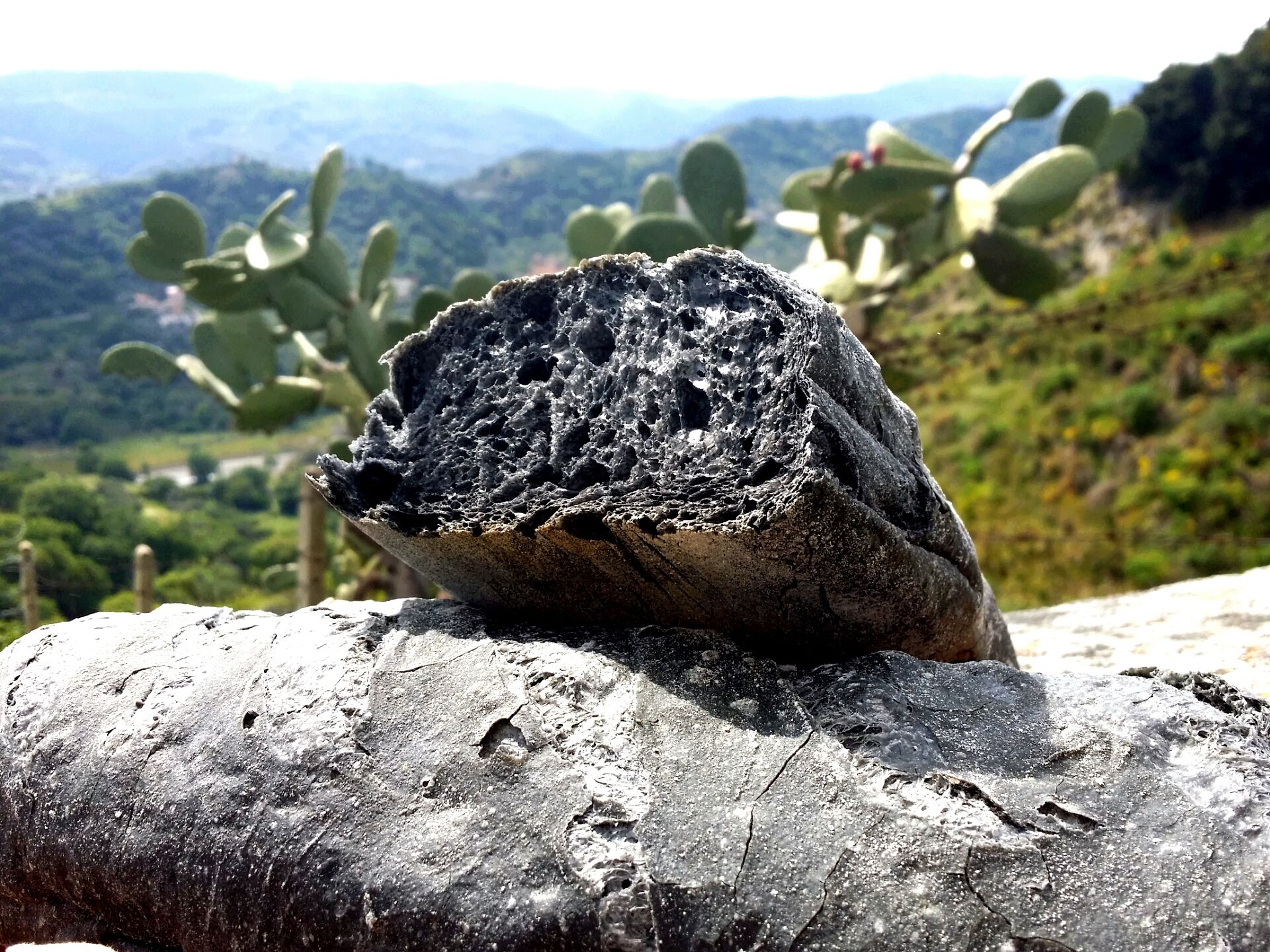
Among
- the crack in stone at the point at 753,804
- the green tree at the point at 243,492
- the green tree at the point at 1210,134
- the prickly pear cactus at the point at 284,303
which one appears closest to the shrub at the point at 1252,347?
the green tree at the point at 1210,134

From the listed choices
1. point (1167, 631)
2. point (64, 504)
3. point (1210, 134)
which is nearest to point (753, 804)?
point (1167, 631)

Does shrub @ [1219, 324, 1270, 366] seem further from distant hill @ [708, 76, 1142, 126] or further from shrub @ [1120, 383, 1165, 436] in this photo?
distant hill @ [708, 76, 1142, 126]

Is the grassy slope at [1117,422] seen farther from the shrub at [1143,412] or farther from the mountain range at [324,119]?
the mountain range at [324,119]

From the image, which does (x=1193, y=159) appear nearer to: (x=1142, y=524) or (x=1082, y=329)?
(x=1082, y=329)

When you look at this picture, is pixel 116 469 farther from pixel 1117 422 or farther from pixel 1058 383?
pixel 1117 422

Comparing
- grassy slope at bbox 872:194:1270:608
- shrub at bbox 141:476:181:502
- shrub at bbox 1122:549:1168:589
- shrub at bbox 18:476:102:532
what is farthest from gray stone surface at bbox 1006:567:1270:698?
shrub at bbox 141:476:181:502
